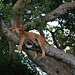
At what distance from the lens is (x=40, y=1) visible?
8180 millimetres

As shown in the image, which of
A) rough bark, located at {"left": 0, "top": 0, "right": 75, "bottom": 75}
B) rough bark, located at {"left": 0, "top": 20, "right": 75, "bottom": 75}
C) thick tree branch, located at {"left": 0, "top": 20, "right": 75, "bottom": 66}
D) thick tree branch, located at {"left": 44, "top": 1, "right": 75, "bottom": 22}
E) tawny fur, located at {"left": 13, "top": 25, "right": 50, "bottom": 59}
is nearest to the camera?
tawny fur, located at {"left": 13, "top": 25, "right": 50, "bottom": 59}

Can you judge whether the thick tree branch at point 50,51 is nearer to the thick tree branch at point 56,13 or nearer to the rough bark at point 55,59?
the rough bark at point 55,59

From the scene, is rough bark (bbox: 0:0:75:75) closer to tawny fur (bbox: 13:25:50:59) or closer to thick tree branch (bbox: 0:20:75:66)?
thick tree branch (bbox: 0:20:75:66)

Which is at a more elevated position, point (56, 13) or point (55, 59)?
point (56, 13)

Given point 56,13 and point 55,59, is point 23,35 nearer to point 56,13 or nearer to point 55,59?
point 55,59

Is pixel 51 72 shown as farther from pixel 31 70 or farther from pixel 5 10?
pixel 5 10

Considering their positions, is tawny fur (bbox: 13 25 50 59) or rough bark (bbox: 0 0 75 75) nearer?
tawny fur (bbox: 13 25 50 59)

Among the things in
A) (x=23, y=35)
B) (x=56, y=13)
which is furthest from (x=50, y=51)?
(x=56, y=13)

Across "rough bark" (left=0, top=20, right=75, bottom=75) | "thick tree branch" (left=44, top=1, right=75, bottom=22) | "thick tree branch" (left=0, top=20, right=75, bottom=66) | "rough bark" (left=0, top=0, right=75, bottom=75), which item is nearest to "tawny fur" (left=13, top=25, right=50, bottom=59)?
"thick tree branch" (left=0, top=20, right=75, bottom=66)

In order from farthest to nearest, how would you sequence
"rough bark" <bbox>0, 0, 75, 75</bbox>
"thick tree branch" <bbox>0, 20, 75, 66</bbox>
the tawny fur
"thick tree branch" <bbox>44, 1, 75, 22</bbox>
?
"thick tree branch" <bbox>44, 1, 75, 22</bbox>
"rough bark" <bbox>0, 0, 75, 75</bbox>
"thick tree branch" <bbox>0, 20, 75, 66</bbox>
the tawny fur

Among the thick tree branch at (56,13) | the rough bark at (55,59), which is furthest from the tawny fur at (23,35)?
the thick tree branch at (56,13)

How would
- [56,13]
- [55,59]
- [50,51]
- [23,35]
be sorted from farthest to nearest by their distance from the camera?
1. [56,13]
2. [55,59]
3. [50,51]
4. [23,35]

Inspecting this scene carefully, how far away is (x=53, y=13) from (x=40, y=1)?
0.81 m

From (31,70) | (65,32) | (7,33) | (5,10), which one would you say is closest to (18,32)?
(7,33)
